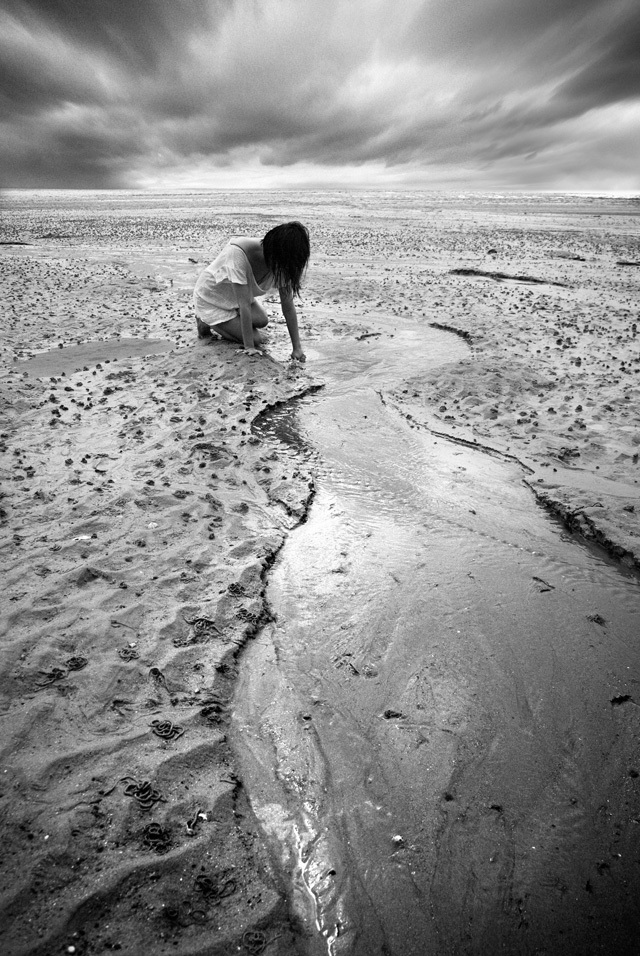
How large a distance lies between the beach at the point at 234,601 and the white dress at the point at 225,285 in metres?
0.49

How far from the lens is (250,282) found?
21.5 ft

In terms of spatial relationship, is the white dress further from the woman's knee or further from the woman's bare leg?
the woman's knee

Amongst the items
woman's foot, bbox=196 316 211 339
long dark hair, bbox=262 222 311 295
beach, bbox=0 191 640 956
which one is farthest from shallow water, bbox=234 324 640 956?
woman's foot, bbox=196 316 211 339

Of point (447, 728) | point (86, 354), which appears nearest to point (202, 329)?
point (86, 354)

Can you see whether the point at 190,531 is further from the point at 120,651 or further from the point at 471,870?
the point at 471,870

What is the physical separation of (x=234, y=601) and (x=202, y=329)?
5697mm

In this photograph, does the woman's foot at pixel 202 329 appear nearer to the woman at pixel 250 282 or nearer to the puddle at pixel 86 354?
the woman at pixel 250 282

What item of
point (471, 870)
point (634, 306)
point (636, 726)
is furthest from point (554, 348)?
point (471, 870)

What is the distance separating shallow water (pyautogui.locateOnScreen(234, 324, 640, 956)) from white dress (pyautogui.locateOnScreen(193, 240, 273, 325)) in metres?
3.75

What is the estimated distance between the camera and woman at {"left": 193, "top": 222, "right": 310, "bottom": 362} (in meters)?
6.00

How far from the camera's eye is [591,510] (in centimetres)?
390

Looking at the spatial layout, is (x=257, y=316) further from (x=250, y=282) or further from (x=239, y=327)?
(x=250, y=282)

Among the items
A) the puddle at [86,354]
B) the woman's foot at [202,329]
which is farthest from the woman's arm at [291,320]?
Answer: the puddle at [86,354]

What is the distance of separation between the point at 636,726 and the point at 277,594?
6.73 feet
